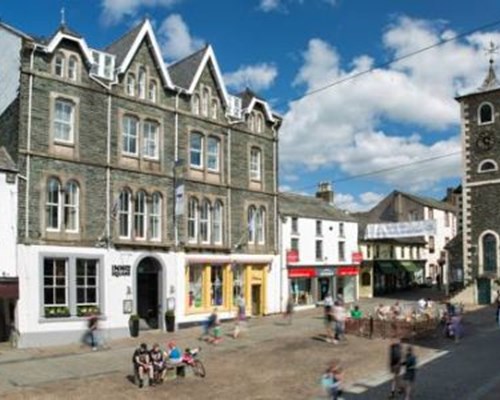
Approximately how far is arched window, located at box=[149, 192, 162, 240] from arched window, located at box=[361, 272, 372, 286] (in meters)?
26.0

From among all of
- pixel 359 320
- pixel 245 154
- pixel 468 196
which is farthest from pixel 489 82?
pixel 359 320

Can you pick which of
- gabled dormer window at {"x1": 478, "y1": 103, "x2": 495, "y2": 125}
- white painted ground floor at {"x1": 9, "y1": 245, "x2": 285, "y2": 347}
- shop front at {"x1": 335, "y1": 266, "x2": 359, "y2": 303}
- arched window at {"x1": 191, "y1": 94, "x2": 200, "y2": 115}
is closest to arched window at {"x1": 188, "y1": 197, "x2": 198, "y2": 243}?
white painted ground floor at {"x1": 9, "y1": 245, "x2": 285, "y2": 347}

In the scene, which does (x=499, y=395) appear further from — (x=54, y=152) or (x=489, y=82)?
(x=489, y=82)

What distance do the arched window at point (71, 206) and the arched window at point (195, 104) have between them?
9205 millimetres

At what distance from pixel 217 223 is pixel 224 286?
3.71 metres

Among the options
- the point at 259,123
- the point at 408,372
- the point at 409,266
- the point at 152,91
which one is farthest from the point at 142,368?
the point at 409,266

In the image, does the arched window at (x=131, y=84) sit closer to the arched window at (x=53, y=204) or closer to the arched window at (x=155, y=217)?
the arched window at (x=155, y=217)

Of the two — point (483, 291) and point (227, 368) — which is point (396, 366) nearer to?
point (227, 368)

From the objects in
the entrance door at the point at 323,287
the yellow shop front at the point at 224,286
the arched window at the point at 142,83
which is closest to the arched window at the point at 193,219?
the yellow shop front at the point at 224,286

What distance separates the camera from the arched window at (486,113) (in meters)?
51.8

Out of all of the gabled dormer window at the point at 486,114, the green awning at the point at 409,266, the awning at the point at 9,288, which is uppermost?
the gabled dormer window at the point at 486,114

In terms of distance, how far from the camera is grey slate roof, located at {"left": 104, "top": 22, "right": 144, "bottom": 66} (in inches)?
1374

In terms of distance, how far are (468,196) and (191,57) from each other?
24.9m

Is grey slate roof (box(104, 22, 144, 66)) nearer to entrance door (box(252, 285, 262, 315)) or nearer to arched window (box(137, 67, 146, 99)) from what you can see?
arched window (box(137, 67, 146, 99))
